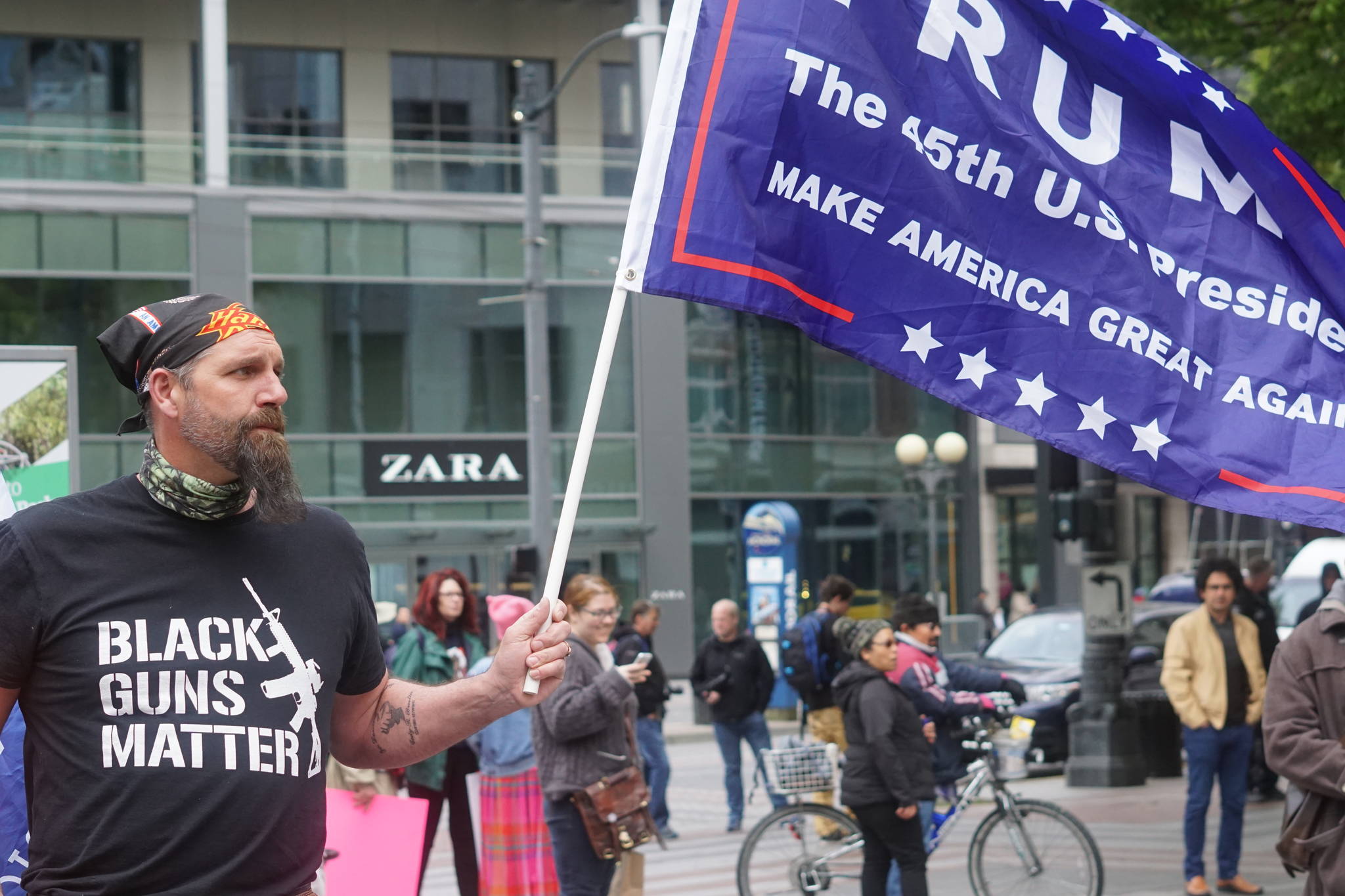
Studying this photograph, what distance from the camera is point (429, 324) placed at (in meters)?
30.7

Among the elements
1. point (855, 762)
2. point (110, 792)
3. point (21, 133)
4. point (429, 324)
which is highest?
point (21, 133)

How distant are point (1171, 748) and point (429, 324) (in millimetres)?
17908

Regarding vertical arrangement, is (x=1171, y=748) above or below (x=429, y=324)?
below

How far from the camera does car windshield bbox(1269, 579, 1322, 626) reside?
19.2m

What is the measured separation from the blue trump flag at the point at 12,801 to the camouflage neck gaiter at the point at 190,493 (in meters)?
1.60

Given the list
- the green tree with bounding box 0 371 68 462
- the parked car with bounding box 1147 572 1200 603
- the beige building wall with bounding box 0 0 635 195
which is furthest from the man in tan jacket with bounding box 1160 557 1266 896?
the beige building wall with bounding box 0 0 635 195

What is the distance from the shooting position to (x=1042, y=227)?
4.47 m

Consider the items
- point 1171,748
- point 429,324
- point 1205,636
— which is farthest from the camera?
point 429,324

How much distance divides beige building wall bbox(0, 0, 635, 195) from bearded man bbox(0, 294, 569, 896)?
1096 inches

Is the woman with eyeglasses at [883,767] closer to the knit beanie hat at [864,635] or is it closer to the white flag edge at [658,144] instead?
the knit beanie hat at [864,635]

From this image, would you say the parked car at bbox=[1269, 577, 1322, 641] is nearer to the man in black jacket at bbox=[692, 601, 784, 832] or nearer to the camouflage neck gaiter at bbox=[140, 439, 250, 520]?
the man in black jacket at bbox=[692, 601, 784, 832]

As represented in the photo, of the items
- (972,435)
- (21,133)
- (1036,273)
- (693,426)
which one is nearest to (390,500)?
(693,426)

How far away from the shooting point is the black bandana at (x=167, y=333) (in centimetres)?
282

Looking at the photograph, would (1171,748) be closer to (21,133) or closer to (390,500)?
(390,500)
